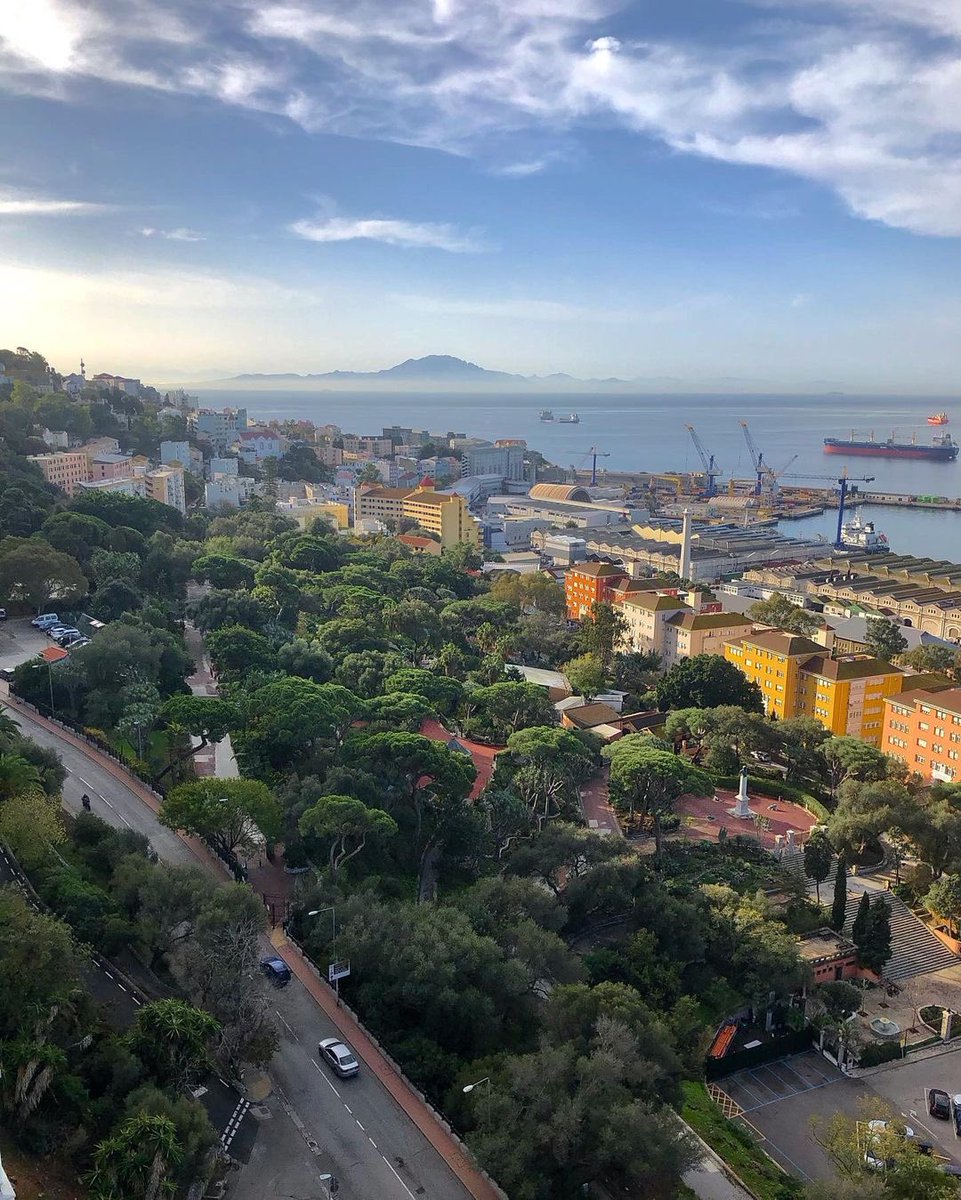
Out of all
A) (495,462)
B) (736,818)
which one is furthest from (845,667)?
(495,462)

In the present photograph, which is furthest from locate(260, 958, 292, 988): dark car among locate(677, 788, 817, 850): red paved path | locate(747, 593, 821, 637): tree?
locate(747, 593, 821, 637): tree

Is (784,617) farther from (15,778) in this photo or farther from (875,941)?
(15,778)

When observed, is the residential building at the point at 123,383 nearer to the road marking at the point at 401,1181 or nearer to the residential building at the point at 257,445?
the residential building at the point at 257,445

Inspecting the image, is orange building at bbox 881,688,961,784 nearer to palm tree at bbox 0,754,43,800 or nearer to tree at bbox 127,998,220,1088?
tree at bbox 127,998,220,1088

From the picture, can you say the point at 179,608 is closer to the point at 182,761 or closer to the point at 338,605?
the point at 338,605

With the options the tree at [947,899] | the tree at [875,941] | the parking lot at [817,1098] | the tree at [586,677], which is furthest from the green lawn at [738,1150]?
the tree at [586,677]
